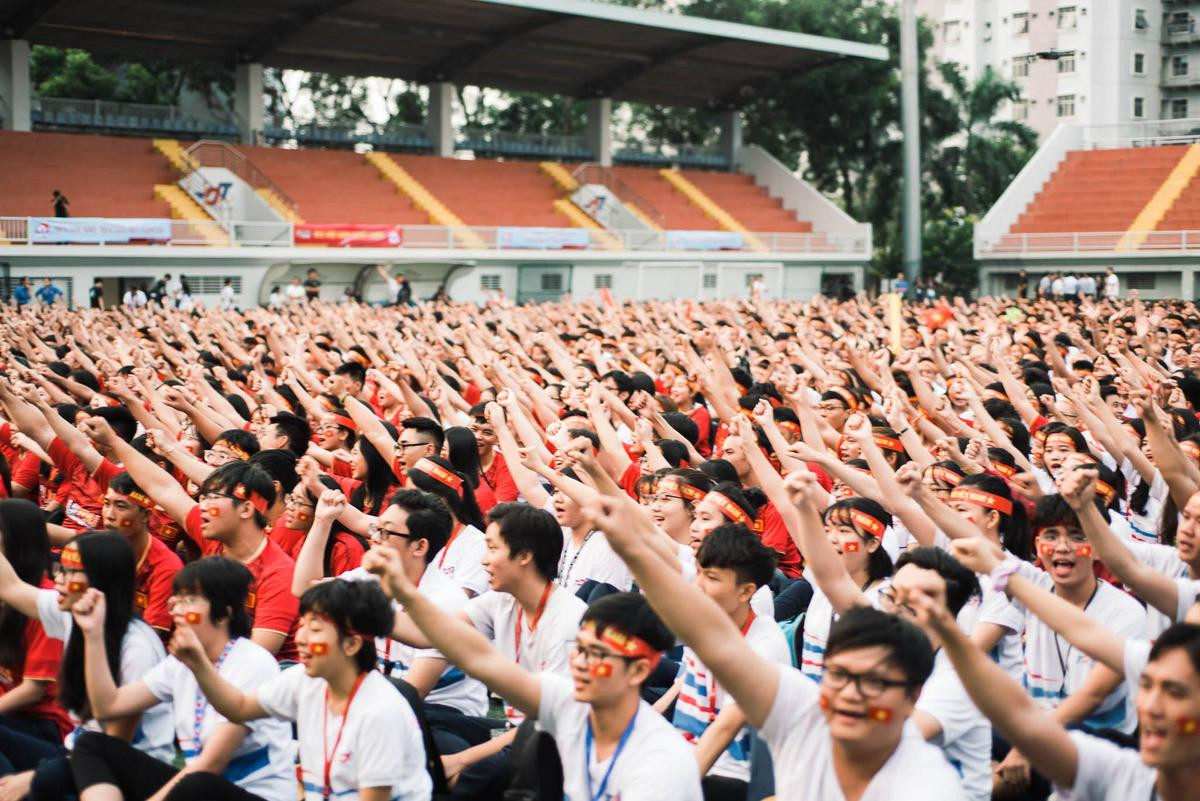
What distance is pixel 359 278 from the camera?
92.4 feet

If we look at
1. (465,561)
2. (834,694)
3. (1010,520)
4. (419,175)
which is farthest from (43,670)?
(419,175)

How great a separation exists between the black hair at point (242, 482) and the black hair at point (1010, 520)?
2.82m

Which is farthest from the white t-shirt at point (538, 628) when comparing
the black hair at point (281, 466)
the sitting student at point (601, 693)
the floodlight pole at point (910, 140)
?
the floodlight pole at point (910, 140)

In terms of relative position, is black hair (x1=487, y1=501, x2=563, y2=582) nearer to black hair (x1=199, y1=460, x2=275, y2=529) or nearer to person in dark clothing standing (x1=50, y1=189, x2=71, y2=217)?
black hair (x1=199, y1=460, x2=275, y2=529)

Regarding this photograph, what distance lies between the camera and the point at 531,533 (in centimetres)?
434

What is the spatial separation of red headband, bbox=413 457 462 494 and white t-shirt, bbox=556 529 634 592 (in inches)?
24.6

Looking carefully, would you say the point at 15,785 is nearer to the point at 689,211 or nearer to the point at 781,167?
the point at 689,211

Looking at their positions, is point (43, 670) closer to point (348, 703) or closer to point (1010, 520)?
point (348, 703)

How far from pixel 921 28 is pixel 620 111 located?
38.8 feet

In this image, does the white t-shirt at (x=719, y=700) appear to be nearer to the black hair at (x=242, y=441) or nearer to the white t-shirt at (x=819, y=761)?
the white t-shirt at (x=819, y=761)

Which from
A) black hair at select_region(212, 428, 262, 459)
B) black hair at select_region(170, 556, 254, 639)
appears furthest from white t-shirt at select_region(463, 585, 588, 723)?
black hair at select_region(212, 428, 262, 459)

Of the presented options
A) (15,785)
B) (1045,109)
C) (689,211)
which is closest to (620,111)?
(689,211)

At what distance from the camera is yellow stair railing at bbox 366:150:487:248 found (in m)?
31.9

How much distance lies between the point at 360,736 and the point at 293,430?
Result: 371 centimetres
